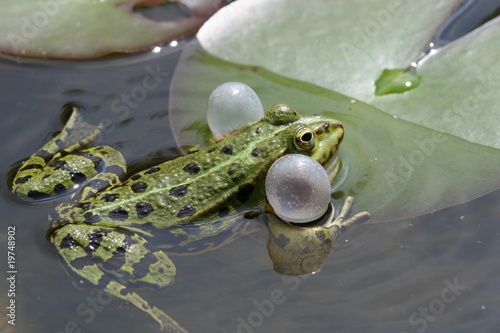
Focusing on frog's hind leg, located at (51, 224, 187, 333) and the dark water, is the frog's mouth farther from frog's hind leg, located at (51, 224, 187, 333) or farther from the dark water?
frog's hind leg, located at (51, 224, 187, 333)

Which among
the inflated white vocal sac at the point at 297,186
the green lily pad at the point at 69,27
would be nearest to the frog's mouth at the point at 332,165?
the inflated white vocal sac at the point at 297,186

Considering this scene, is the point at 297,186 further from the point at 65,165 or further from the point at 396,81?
the point at 65,165

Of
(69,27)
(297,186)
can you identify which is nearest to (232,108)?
(297,186)

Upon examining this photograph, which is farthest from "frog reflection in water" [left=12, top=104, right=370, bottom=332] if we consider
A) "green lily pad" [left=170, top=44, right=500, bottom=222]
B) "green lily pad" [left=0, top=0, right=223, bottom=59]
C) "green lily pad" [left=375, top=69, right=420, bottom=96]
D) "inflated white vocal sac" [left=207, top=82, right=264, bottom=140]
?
"green lily pad" [left=0, top=0, right=223, bottom=59]

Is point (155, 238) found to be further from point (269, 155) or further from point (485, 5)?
point (485, 5)

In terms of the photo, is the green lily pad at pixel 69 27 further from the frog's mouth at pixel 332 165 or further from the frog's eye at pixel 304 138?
the frog's mouth at pixel 332 165

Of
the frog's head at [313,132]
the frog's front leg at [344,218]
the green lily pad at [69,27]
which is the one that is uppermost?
the green lily pad at [69,27]
